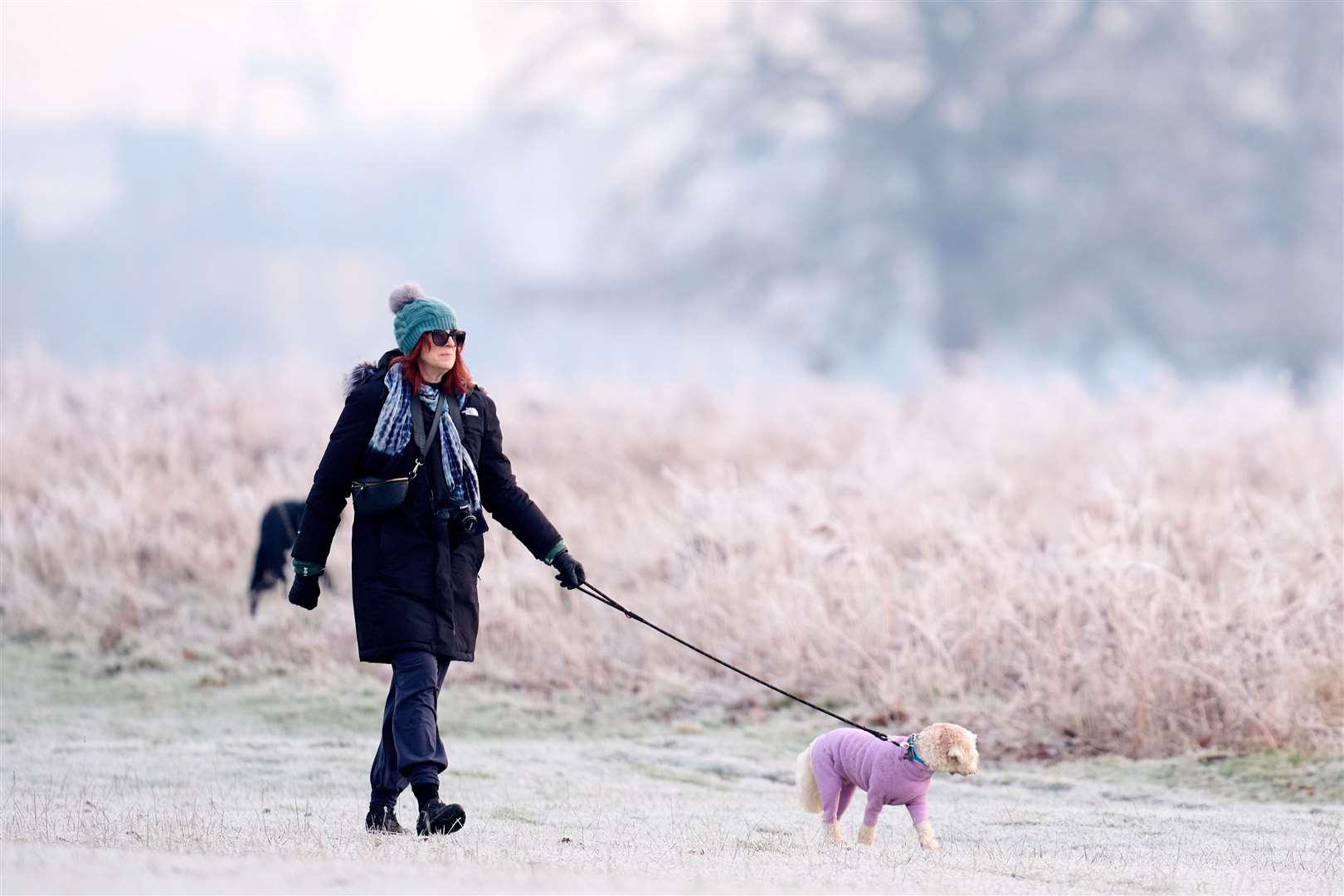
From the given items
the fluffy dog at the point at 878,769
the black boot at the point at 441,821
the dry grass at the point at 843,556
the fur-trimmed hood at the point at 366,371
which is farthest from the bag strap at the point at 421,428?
the dry grass at the point at 843,556

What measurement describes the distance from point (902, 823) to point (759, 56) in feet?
83.1

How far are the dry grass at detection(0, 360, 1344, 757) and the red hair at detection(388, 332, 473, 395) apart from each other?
137 inches

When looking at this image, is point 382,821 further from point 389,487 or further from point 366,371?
point 366,371

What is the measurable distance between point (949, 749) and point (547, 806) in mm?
1904

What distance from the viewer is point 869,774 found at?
504 cm

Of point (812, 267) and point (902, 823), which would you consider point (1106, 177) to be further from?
point (902, 823)

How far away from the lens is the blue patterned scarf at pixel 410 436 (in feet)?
16.3

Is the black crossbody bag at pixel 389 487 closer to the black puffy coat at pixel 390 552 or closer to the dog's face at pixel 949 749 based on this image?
the black puffy coat at pixel 390 552

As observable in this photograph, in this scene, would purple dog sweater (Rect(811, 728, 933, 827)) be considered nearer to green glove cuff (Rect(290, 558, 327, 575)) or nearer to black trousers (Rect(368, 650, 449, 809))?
A: black trousers (Rect(368, 650, 449, 809))

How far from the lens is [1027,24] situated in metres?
29.6

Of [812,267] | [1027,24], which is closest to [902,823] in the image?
[812,267]

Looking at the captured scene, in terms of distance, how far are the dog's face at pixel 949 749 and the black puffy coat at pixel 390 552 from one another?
4.78 ft

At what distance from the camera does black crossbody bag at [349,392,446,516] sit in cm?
492

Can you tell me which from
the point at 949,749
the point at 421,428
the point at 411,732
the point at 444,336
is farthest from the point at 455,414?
the point at 949,749
